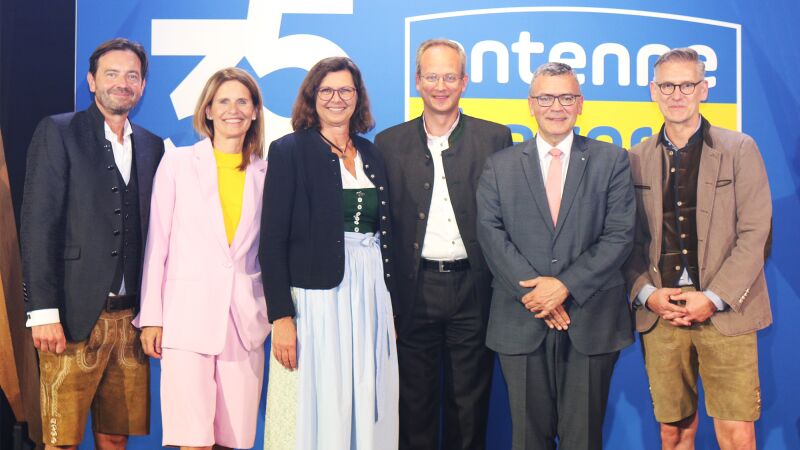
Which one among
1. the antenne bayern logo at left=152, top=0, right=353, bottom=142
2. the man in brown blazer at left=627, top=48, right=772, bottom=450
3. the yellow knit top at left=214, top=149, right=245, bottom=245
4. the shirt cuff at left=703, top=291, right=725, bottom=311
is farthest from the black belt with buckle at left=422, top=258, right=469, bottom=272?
the antenne bayern logo at left=152, top=0, right=353, bottom=142

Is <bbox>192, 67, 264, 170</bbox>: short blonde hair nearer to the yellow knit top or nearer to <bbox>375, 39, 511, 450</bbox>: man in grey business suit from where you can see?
the yellow knit top

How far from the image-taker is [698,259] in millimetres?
3201

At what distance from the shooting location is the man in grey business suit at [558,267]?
298 centimetres

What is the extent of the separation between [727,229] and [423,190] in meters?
1.28

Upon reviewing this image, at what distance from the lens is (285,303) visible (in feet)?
9.53

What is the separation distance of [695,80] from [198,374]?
93.0 inches

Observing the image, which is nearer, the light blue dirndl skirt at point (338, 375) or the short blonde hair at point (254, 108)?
the light blue dirndl skirt at point (338, 375)

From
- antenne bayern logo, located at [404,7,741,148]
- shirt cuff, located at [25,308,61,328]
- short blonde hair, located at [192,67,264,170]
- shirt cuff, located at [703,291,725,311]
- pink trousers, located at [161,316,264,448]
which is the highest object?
antenne bayern logo, located at [404,7,741,148]

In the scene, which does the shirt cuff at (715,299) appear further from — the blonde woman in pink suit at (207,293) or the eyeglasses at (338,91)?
the blonde woman in pink suit at (207,293)

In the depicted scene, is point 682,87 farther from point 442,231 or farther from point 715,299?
point 442,231

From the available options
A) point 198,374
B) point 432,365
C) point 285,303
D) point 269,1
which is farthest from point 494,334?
point 269,1

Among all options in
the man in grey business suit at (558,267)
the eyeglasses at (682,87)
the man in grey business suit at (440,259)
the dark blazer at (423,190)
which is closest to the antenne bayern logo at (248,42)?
the man in grey business suit at (440,259)

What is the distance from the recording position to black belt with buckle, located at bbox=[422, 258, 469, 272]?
10.8ft

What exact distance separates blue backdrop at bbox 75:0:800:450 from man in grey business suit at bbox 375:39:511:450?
2.39 ft
